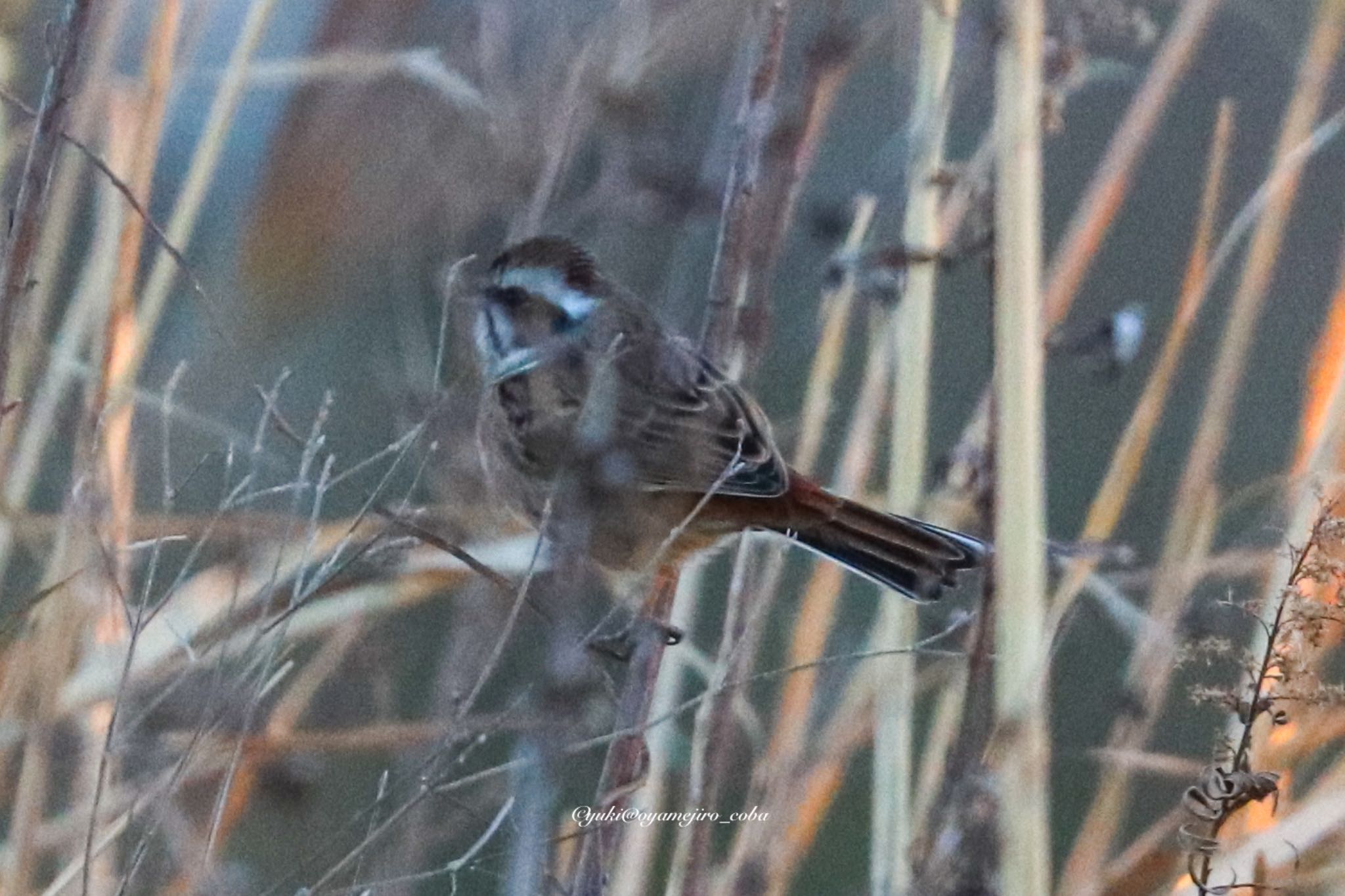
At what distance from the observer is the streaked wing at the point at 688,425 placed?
1.07 m

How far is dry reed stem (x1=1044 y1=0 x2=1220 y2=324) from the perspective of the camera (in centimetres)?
133

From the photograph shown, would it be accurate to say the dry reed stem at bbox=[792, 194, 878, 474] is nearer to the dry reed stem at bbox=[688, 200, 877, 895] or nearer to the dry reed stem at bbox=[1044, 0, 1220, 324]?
the dry reed stem at bbox=[688, 200, 877, 895]

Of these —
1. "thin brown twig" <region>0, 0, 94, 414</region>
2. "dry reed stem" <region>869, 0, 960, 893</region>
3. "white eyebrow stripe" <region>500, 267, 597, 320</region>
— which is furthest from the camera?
"white eyebrow stripe" <region>500, 267, 597, 320</region>

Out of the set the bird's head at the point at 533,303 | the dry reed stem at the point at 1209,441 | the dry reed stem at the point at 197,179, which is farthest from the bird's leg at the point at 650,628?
the dry reed stem at the point at 197,179

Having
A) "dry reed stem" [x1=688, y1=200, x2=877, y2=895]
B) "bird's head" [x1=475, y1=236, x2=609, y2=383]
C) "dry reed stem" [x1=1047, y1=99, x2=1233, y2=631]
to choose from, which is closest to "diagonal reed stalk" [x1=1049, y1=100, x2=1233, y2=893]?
"dry reed stem" [x1=1047, y1=99, x2=1233, y2=631]

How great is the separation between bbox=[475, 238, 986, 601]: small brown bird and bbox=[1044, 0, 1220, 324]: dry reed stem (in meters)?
0.29

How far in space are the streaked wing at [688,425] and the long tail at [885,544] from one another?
5 centimetres

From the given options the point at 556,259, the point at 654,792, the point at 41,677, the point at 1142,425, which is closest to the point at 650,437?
the point at 556,259

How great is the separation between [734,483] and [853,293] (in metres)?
0.22

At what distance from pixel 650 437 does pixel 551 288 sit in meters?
0.26

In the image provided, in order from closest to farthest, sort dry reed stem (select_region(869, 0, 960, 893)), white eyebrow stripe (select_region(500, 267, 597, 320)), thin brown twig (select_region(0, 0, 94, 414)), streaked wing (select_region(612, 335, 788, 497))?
thin brown twig (select_region(0, 0, 94, 414)) < streaked wing (select_region(612, 335, 788, 497)) < dry reed stem (select_region(869, 0, 960, 893)) < white eyebrow stripe (select_region(500, 267, 597, 320))

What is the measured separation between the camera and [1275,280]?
4.42 ft

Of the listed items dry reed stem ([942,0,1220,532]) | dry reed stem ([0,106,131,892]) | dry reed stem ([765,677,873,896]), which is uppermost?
dry reed stem ([942,0,1220,532])

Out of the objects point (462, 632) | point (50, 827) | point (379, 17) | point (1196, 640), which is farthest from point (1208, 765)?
point (379, 17)
